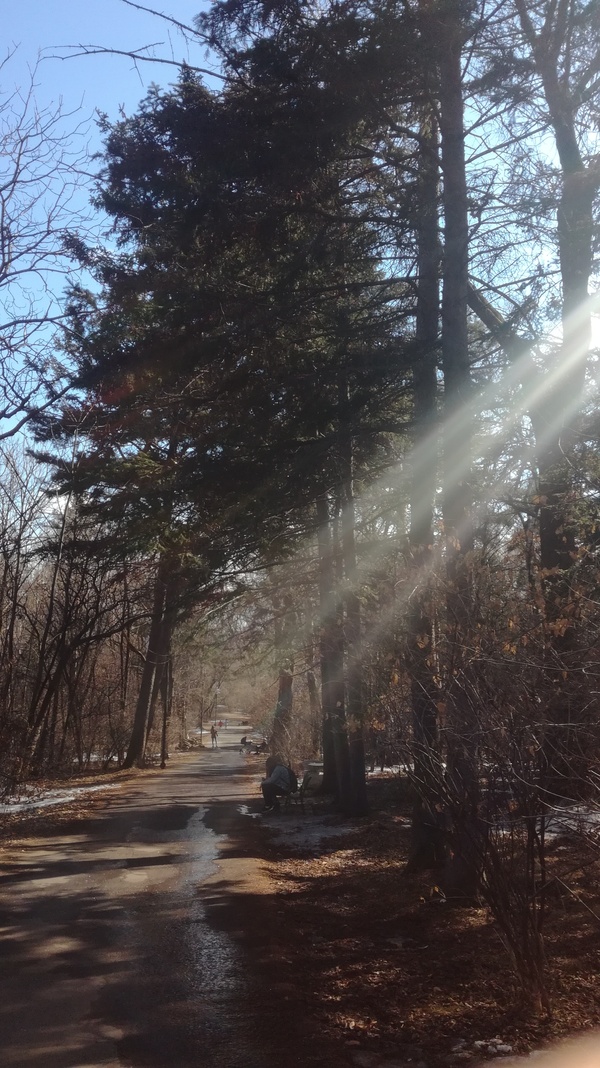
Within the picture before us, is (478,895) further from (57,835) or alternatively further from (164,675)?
(164,675)

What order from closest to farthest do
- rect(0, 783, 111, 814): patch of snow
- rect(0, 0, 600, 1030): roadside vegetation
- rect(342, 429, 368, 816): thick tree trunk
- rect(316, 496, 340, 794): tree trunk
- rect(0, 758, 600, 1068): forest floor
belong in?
1. rect(0, 758, 600, 1068): forest floor
2. rect(0, 0, 600, 1030): roadside vegetation
3. rect(342, 429, 368, 816): thick tree trunk
4. rect(0, 783, 111, 814): patch of snow
5. rect(316, 496, 340, 794): tree trunk

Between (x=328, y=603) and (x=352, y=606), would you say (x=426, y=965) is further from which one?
(x=328, y=603)

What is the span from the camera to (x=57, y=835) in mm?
14156

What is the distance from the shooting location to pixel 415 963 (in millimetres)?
7309

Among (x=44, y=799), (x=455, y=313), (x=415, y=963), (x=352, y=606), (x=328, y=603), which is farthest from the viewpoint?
(x=44, y=799)

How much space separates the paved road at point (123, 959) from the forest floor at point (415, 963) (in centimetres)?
56

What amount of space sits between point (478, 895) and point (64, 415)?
7.51m

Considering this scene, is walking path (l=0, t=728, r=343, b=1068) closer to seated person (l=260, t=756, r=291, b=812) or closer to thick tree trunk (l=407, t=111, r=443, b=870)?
thick tree trunk (l=407, t=111, r=443, b=870)

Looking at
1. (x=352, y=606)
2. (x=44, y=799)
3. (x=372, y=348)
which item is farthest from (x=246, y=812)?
(x=372, y=348)

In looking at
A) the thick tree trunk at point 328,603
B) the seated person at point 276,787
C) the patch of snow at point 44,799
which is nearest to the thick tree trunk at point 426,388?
the thick tree trunk at point 328,603

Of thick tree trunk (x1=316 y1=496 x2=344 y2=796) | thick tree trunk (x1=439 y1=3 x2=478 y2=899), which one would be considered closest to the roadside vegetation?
thick tree trunk (x1=439 y1=3 x2=478 y2=899)

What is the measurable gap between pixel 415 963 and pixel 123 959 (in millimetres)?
2373

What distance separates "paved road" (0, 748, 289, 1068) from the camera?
17.3 feet

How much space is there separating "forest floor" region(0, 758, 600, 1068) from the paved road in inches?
22.0
